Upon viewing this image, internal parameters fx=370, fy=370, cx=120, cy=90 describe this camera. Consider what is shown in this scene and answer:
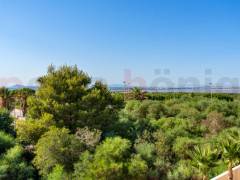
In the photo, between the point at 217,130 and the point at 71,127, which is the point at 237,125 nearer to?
the point at 217,130

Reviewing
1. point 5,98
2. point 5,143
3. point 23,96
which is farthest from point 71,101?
point 5,98

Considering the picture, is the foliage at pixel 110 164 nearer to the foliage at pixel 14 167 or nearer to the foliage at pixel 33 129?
the foliage at pixel 14 167

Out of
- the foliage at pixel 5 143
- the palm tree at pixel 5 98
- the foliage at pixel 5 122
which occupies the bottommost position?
the foliage at pixel 5 143

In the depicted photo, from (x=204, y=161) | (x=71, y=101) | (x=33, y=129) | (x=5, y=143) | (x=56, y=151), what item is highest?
(x=71, y=101)

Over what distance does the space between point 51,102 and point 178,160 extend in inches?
296

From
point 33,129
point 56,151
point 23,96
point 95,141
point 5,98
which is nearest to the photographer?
point 56,151

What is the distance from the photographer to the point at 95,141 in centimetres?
1780

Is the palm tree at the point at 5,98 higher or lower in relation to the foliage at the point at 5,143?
higher

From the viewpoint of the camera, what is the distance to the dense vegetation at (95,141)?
621 inches

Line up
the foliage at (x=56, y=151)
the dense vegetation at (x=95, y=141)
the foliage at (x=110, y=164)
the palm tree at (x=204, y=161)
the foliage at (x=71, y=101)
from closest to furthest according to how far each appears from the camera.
Answer: the foliage at (x=110, y=164) → the palm tree at (x=204, y=161) → the dense vegetation at (x=95, y=141) → the foliage at (x=56, y=151) → the foliage at (x=71, y=101)

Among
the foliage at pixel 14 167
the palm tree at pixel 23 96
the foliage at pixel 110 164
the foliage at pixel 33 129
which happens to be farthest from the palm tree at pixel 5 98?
the foliage at pixel 110 164

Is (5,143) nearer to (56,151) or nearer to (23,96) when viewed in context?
(56,151)

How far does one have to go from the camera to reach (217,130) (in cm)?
2522

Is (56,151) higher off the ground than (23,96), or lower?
lower
